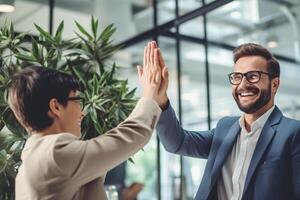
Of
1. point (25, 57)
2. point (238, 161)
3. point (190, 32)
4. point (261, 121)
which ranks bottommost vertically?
point (238, 161)

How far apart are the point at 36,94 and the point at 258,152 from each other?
2.49ft

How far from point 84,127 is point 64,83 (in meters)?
1.13

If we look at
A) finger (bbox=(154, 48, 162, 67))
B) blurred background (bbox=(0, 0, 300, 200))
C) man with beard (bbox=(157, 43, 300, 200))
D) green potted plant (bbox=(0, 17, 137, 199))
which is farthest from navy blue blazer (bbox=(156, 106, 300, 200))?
blurred background (bbox=(0, 0, 300, 200))

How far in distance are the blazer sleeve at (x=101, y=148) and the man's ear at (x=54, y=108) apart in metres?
0.09

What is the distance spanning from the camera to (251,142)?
1.53 meters

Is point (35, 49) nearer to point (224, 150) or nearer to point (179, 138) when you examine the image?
point (179, 138)

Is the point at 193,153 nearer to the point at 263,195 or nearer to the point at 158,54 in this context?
the point at 263,195

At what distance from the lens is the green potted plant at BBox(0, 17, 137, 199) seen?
2.29m

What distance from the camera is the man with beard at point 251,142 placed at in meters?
1.40

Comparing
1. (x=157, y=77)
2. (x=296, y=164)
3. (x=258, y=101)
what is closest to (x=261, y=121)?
(x=258, y=101)

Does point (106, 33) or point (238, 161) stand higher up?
→ point (106, 33)

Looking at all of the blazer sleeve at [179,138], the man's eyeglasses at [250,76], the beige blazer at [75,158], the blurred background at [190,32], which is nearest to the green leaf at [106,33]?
the blurred background at [190,32]

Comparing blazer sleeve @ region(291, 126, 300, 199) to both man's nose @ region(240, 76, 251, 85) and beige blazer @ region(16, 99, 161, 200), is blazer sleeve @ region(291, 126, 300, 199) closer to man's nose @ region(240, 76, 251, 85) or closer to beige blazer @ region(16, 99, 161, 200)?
man's nose @ region(240, 76, 251, 85)

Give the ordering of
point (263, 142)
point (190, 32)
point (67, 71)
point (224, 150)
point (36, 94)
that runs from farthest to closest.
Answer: point (190, 32)
point (67, 71)
point (224, 150)
point (263, 142)
point (36, 94)
